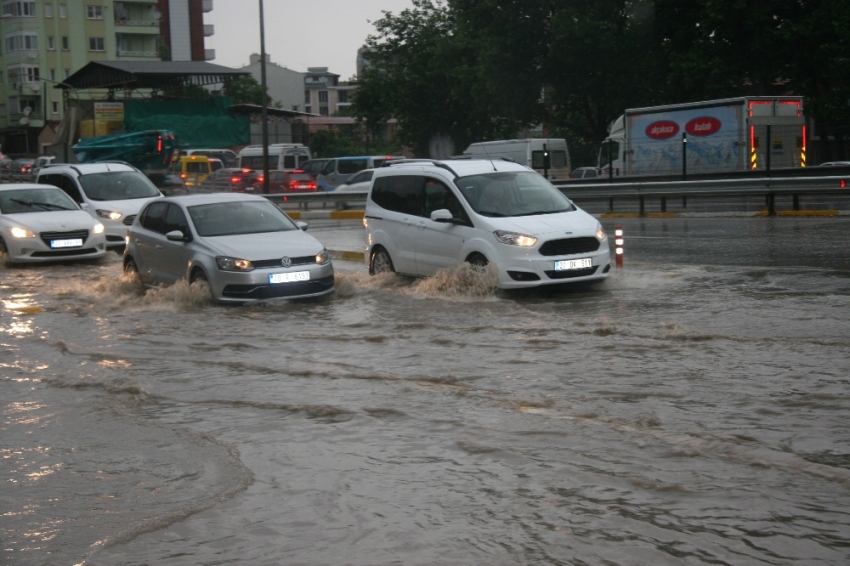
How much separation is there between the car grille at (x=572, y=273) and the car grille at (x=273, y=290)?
295cm

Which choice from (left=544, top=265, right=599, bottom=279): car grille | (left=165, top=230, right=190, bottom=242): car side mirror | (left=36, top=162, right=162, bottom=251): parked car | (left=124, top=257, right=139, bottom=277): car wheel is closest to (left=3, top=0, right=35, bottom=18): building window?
(left=36, top=162, right=162, bottom=251): parked car

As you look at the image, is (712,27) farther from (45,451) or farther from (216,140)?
(45,451)

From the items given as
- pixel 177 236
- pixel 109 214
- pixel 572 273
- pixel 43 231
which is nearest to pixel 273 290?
pixel 177 236

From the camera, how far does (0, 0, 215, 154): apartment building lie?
8656cm

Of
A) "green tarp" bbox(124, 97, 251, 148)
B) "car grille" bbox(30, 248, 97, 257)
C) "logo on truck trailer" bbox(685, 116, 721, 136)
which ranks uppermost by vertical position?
"green tarp" bbox(124, 97, 251, 148)

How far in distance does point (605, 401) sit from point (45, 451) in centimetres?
384

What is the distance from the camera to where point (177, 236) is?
45.4 ft

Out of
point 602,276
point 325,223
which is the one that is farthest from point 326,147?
point 602,276

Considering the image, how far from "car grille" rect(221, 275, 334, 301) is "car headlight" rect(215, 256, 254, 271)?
0.73 ft

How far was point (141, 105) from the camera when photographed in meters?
54.4

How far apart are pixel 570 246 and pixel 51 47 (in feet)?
275

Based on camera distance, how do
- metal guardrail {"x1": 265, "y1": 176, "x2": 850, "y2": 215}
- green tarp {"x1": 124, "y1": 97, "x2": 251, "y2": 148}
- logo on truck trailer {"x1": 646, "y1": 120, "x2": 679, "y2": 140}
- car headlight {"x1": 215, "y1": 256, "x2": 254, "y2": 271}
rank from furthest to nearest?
green tarp {"x1": 124, "y1": 97, "x2": 251, "y2": 148} → logo on truck trailer {"x1": 646, "y1": 120, "x2": 679, "y2": 140} → metal guardrail {"x1": 265, "y1": 176, "x2": 850, "y2": 215} → car headlight {"x1": 215, "y1": 256, "x2": 254, "y2": 271}

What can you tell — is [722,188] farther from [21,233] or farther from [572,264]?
[21,233]

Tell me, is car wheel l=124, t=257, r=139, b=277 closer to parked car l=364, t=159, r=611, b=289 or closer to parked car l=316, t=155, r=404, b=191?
parked car l=364, t=159, r=611, b=289
